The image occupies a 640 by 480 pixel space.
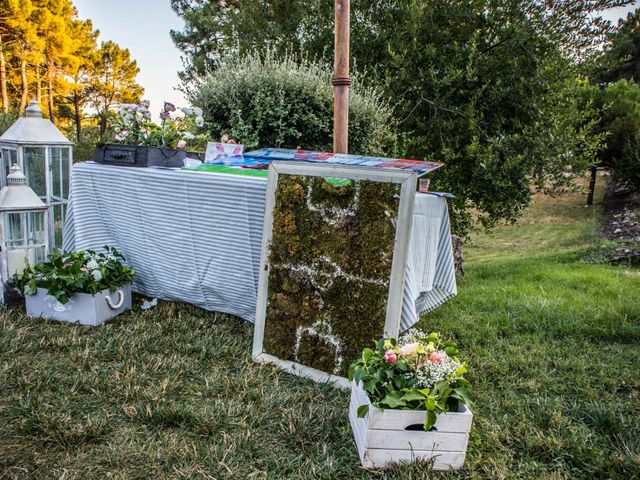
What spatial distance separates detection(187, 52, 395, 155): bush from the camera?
3.86 metres

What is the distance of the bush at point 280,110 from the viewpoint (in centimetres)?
386

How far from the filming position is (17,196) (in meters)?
2.87

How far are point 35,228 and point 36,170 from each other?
0.48 m

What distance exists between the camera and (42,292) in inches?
107

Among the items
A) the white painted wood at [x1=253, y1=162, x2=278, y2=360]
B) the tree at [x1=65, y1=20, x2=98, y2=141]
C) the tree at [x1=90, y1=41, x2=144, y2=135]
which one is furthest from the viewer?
the tree at [x1=90, y1=41, x2=144, y2=135]

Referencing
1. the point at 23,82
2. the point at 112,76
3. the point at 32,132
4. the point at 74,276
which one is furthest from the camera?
the point at 112,76

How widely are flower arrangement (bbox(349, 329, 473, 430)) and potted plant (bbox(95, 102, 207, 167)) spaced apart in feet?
6.37

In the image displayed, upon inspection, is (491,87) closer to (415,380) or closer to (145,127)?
(145,127)

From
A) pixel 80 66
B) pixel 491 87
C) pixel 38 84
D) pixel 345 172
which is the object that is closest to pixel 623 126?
pixel 491 87

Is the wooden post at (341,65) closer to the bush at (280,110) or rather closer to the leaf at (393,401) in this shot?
the bush at (280,110)

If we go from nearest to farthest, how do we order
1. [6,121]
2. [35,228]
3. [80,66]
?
1. [35,228]
2. [6,121]
3. [80,66]

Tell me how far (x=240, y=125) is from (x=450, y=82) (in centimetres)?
213

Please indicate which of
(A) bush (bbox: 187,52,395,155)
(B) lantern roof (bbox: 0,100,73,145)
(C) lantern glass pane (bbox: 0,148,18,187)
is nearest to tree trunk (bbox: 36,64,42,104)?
(A) bush (bbox: 187,52,395,155)

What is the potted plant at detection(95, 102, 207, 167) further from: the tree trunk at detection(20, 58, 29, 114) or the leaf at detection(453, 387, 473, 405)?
the tree trunk at detection(20, 58, 29, 114)
